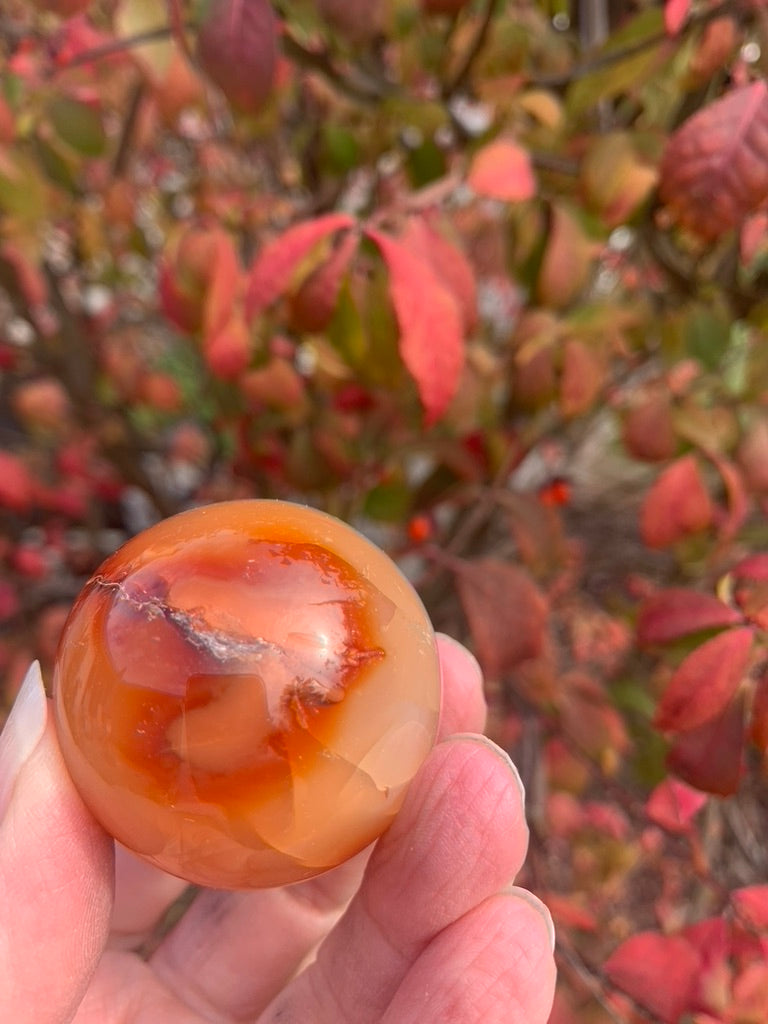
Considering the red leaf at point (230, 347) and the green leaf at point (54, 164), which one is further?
the green leaf at point (54, 164)

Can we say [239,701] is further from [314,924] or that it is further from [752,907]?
[752,907]

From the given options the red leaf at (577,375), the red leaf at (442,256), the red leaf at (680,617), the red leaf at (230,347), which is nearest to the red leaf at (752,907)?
the red leaf at (680,617)

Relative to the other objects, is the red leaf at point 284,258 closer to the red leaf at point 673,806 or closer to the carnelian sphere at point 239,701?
the carnelian sphere at point 239,701

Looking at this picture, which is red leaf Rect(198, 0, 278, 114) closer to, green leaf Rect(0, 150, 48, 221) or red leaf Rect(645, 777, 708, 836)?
green leaf Rect(0, 150, 48, 221)

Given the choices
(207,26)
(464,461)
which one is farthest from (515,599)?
(207,26)

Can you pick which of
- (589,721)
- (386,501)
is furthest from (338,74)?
(589,721)

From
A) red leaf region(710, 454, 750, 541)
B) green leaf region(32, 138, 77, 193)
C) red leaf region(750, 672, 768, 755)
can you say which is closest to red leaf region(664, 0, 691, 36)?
red leaf region(710, 454, 750, 541)

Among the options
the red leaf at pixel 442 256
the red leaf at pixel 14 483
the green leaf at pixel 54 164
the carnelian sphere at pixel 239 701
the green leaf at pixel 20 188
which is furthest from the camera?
the red leaf at pixel 14 483
